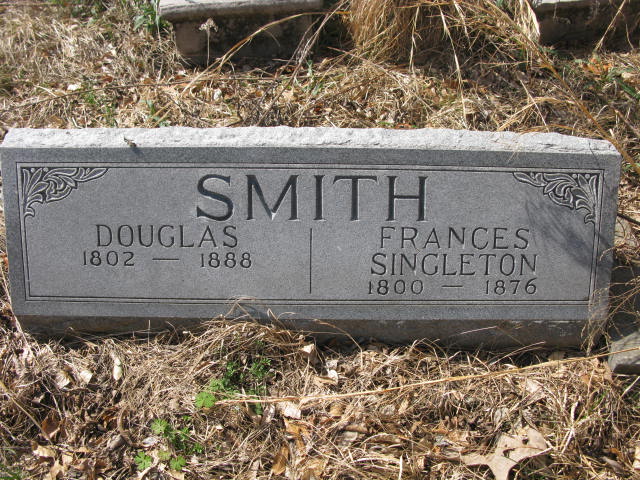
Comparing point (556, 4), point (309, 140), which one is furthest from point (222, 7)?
point (556, 4)

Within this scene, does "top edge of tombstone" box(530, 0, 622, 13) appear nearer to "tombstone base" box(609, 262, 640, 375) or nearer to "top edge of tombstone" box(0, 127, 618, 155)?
"top edge of tombstone" box(0, 127, 618, 155)

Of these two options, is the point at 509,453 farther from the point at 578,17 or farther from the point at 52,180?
the point at 578,17

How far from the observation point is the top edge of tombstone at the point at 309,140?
9.13 ft

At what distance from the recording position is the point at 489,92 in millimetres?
3992

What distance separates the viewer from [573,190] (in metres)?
2.80

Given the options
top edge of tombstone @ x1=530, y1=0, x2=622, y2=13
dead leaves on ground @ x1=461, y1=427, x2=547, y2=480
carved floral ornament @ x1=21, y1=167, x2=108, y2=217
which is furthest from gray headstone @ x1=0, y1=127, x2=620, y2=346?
top edge of tombstone @ x1=530, y1=0, x2=622, y2=13

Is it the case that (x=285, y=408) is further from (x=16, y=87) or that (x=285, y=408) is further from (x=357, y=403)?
(x=16, y=87)

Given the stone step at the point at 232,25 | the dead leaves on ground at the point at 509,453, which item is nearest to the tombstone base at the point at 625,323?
the dead leaves on ground at the point at 509,453

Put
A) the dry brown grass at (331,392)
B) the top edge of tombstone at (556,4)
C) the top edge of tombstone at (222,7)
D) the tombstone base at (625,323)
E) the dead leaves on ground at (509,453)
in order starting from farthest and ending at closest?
the top edge of tombstone at (556,4) → the top edge of tombstone at (222,7) → the tombstone base at (625,323) → the dry brown grass at (331,392) → the dead leaves on ground at (509,453)

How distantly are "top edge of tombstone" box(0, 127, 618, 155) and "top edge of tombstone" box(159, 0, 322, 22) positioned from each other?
4.59 feet

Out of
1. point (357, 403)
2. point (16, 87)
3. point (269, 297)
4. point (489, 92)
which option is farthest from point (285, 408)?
point (16, 87)

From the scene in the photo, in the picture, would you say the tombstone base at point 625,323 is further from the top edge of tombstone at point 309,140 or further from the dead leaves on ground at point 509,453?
the top edge of tombstone at point 309,140

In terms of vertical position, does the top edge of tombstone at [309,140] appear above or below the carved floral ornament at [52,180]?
above

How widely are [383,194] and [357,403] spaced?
0.99 m
